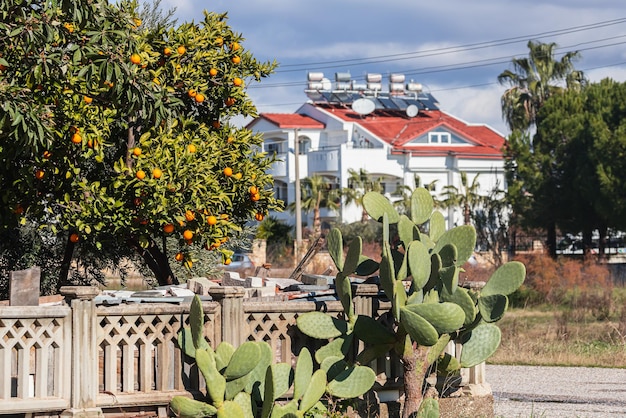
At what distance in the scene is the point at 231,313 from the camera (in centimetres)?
923

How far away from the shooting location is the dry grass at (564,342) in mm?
18484

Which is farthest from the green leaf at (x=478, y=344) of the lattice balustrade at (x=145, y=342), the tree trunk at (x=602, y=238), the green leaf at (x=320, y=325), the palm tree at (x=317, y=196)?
the palm tree at (x=317, y=196)

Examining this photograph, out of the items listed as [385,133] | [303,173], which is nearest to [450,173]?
[385,133]

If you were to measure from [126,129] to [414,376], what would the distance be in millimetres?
5465

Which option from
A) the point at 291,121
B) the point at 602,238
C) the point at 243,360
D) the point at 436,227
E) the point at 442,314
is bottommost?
the point at 243,360

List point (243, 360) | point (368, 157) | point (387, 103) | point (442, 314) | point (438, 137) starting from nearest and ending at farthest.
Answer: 1. point (243, 360)
2. point (442, 314)
3. point (368, 157)
4. point (438, 137)
5. point (387, 103)

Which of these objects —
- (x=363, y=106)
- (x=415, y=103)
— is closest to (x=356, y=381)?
(x=363, y=106)

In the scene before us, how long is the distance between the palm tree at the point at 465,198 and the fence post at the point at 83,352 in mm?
49237

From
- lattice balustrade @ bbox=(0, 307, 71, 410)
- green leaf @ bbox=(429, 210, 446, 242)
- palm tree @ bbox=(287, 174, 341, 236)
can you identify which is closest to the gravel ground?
green leaf @ bbox=(429, 210, 446, 242)

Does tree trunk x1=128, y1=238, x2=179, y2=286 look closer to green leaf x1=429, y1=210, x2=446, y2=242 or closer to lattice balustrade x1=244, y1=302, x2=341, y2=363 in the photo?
lattice balustrade x1=244, y1=302, x2=341, y2=363

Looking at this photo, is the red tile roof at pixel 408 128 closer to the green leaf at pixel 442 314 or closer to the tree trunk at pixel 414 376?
the tree trunk at pixel 414 376

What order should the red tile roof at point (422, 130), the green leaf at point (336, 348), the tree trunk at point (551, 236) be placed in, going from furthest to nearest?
1. the red tile roof at point (422, 130)
2. the tree trunk at point (551, 236)
3. the green leaf at point (336, 348)

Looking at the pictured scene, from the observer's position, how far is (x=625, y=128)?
1761 inches

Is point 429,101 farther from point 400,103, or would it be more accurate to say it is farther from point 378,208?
point 378,208
